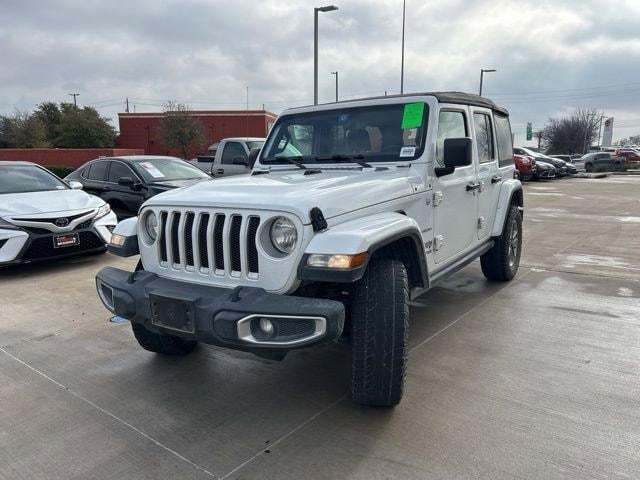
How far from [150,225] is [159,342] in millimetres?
937

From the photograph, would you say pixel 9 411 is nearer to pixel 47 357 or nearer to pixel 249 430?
pixel 47 357

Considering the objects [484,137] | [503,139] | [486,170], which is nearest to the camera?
[486,170]

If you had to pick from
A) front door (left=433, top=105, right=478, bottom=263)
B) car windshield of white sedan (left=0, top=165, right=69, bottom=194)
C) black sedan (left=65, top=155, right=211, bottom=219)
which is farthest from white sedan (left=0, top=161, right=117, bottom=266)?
front door (left=433, top=105, right=478, bottom=263)

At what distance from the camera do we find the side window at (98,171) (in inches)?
369

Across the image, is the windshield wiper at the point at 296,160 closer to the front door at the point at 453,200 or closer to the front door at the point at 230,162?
the front door at the point at 453,200

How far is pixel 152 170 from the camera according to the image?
8844 millimetres

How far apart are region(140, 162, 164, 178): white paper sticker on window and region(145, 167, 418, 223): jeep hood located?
5.57 m

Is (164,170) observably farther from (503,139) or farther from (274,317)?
(274,317)

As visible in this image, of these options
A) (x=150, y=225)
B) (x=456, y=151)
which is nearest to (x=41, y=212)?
(x=150, y=225)

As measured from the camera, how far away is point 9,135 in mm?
43125

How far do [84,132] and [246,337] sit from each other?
42.2m

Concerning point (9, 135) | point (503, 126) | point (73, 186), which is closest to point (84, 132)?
point (9, 135)

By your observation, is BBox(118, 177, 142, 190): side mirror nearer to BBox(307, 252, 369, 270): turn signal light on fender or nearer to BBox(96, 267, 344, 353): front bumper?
BBox(96, 267, 344, 353): front bumper

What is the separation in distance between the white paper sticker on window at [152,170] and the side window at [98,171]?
0.92 metres
